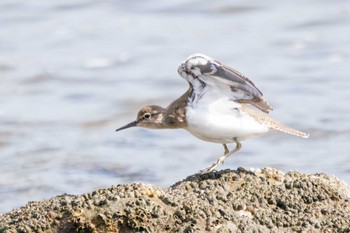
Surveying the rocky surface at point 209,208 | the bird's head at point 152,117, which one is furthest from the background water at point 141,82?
the rocky surface at point 209,208

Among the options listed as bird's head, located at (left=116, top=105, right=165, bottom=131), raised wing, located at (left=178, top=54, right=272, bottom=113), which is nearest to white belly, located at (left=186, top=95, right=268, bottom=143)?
raised wing, located at (left=178, top=54, right=272, bottom=113)

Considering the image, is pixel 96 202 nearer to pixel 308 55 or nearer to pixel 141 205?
pixel 141 205

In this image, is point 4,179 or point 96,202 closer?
point 96,202

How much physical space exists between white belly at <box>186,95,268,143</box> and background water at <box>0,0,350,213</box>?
2366 millimetres

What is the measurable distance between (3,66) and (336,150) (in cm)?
686

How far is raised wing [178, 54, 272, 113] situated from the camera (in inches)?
304

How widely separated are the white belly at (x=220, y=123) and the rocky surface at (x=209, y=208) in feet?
3.47

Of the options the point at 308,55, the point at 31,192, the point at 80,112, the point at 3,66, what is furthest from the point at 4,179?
the point at 308,55

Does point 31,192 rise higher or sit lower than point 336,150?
lower

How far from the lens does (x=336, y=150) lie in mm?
11133

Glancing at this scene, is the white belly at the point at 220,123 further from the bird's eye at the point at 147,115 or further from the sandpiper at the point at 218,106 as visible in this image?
the bird's eye at the point at 147,115

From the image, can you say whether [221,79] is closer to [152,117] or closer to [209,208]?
[152,117]

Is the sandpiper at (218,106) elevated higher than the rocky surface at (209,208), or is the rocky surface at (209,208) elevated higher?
the sandpiper at (218,106)

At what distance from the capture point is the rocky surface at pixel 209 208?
5.61 m
